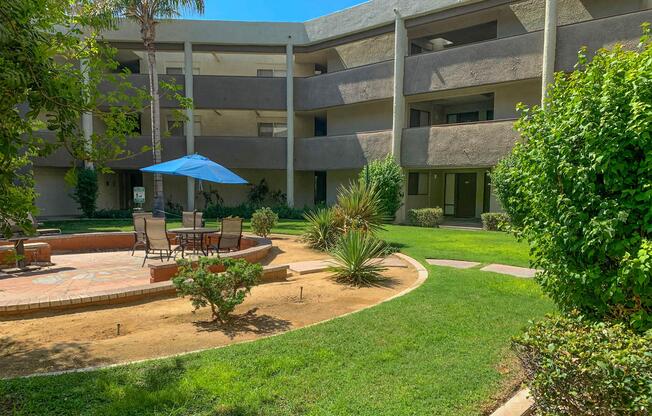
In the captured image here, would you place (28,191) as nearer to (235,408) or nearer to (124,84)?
(124,84)

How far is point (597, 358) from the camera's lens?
102 inches

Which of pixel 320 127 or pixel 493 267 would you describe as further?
pixel 320 127

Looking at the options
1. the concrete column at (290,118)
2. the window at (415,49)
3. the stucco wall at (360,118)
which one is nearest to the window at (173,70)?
the concrete column at (290,118)

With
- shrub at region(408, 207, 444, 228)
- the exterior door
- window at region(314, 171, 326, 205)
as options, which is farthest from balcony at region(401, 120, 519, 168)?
window at region(314, 171, 326, 205)

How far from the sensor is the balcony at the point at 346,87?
69.2 ft

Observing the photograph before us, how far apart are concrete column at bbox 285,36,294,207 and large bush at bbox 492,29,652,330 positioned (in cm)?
2079

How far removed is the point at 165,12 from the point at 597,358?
74.5 ft

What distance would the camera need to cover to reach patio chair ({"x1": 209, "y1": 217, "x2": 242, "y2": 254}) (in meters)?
10.4

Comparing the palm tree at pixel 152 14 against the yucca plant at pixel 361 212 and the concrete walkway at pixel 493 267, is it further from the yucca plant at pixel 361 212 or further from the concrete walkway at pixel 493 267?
the concrete walkway at pixel 493 267

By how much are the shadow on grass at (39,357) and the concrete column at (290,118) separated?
19.7 metres

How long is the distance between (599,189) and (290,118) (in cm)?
2151

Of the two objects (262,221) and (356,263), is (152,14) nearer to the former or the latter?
(262,221)

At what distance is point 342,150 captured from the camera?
22641mm

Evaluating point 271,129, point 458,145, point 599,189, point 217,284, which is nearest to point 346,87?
point 271,129
